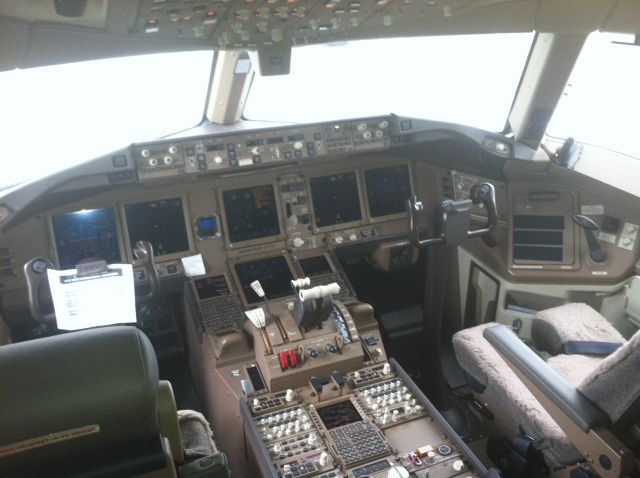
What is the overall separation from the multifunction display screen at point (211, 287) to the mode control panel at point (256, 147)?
65 centimetres

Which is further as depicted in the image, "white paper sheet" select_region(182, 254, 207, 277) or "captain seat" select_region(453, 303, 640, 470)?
"white paper sheet" select_region(182, 254, 207, 277)

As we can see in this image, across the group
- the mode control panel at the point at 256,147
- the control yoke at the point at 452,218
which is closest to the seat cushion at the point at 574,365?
the control yoke at the point at 452,218

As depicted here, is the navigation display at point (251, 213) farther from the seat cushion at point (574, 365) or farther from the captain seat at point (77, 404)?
the captain seat at point (77, 404)

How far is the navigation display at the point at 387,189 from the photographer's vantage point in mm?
3742

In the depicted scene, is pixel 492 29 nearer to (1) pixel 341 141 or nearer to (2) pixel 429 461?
(1) pixel 341 141

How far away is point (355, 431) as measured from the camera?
8.37ft

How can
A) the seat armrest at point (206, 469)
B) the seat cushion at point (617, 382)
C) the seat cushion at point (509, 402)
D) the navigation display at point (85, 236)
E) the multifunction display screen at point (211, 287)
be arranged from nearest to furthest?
the seat armrest at point (206, 469), the seat cushion at point (617, 382), the seat cushion at point (509, 402), the navigation display at point (85, 236), the multifunction display screen at point (211, 287)

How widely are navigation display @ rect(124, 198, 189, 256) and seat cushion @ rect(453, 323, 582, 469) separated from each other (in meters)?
1.64

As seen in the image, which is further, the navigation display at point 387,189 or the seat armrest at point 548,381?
the navigation display at point 387,189

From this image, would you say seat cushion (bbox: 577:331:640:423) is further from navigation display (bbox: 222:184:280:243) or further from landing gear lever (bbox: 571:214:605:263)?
navigation display (bbox: 222:184:280:243)

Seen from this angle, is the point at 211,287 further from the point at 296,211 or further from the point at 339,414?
the point at 339,414

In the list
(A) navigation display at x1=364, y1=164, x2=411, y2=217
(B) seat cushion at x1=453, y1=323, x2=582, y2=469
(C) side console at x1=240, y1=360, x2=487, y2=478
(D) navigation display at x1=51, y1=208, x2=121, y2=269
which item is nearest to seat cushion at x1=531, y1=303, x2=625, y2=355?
(B) seat cushion at x1=453, y1=323, x2=582, y2=469

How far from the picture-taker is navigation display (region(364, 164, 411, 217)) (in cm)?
374

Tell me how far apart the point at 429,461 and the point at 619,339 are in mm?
1139
